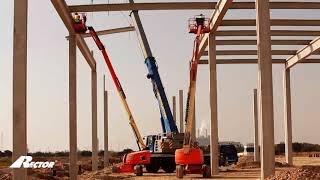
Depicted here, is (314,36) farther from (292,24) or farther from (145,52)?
(145,52)

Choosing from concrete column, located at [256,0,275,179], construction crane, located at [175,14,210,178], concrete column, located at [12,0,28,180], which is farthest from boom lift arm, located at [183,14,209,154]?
concrete column, located at [12,0,28,180]

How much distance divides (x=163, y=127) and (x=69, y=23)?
9902 millimetres

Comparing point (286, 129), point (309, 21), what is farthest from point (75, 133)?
point (286, 129)

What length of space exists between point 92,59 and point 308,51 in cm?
1430

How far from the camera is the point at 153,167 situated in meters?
34.8

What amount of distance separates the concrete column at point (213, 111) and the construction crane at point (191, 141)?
102 centimetres

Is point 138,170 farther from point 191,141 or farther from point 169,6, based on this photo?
point 169,6

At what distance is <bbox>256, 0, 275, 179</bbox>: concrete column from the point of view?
61.3 ft

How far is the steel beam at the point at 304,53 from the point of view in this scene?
33.6 m

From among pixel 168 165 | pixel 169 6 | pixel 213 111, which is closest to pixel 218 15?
pixel 169 6

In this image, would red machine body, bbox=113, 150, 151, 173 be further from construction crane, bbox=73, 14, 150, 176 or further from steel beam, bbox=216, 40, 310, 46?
steel beam, bbox=216, 40, 310, 46

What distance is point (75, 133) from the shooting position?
1134 inches

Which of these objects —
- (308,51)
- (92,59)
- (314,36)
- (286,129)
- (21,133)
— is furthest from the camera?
(286,129)

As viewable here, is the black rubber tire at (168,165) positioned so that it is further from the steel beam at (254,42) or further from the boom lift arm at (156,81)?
the steel beam at (254,42)
